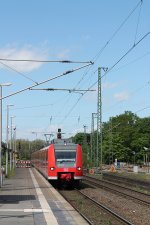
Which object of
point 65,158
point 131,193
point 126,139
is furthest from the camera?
point 126,139

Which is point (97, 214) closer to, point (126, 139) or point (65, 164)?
point (65, 164)

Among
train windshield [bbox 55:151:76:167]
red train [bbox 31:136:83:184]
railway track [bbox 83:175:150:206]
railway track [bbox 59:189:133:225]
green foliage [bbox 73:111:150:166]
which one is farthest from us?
green foliage [bbox 73:111:150:166]

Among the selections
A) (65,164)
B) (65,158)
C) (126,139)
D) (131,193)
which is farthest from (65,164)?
(126,139)

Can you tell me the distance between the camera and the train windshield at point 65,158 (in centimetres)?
3084

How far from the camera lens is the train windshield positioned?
3084cm

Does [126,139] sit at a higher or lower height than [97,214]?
higher

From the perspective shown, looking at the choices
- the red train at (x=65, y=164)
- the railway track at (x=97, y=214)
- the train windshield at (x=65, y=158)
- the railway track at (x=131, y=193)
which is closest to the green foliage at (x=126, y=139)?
the railway track at (x=131, y=193)

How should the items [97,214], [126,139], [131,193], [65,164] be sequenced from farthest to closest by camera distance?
[126,139]
[65,164]
[131,193]
[97,214]

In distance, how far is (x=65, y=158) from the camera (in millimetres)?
31000

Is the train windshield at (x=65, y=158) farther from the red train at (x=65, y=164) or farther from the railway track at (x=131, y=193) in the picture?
the railway track at (x=131, y=193)

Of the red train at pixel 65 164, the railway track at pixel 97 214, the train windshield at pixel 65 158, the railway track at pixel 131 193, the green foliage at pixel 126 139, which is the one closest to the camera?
the railway track at pixel 97 214

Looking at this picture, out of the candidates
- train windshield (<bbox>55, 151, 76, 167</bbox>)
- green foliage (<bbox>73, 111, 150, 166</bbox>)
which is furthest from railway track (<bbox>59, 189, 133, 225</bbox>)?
green foliage (<bbox>73, 111, 150, 166</bbox>)

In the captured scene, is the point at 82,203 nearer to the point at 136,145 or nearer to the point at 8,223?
the point at 8,223

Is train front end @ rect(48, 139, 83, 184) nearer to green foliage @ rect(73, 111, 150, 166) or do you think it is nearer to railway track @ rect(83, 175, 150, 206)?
railway track @ rect(83, 175, 150, 206)
